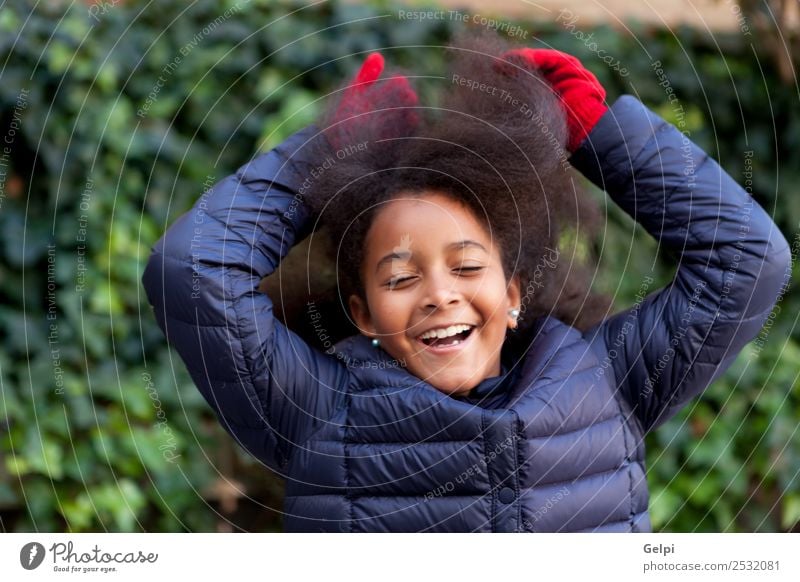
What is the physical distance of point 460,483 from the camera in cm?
141

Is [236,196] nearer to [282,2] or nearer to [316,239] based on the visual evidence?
[316,239]

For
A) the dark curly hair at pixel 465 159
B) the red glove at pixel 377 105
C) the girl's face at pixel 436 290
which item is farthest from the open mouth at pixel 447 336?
the red glove at pixel 377 105

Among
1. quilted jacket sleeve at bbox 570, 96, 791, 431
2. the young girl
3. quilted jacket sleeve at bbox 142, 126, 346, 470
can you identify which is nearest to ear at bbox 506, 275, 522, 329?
the young girl

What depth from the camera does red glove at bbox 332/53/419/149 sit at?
146 cm

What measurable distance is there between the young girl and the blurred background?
0.85 meters

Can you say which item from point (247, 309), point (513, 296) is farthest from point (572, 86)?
point (247, 309)

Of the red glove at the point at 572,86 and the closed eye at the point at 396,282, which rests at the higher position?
the red glove at the point at 572,86

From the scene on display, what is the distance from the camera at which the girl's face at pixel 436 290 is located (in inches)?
54.9

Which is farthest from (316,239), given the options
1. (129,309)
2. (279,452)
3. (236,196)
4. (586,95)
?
(129,309)

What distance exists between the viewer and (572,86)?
58.5 inches

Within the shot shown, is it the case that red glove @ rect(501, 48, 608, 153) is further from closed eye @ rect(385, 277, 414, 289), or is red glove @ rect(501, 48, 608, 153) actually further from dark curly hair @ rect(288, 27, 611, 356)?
closed eye @ rect(385, 277, 414, 289)

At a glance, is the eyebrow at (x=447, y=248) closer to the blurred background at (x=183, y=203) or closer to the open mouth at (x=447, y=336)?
the open mouth at (x=447, y=336)

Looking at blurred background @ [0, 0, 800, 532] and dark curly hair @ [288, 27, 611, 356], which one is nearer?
dark curly hair @ [288, 27, 611, 356]

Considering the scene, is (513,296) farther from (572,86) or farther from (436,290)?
(572,86)
